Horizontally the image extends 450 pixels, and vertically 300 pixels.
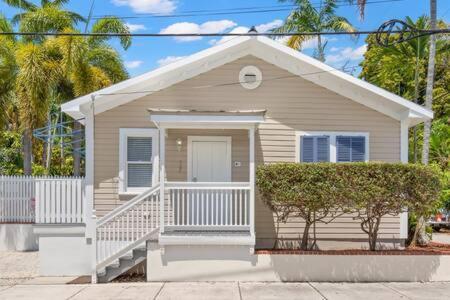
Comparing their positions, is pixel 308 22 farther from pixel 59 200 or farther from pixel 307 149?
pixel 59 200

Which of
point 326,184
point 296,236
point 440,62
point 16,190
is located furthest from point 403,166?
point 440,62

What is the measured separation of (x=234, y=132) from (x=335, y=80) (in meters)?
2.85

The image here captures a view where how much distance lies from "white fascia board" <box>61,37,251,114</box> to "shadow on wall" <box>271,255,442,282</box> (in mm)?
4940

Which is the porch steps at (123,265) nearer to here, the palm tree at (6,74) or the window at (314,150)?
the window at (314,150)

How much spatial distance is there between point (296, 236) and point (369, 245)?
174cm

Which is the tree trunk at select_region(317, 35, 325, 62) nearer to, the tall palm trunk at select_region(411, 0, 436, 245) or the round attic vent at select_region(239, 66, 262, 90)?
the tall palm trunk at select_region(411, 0, 436, 245)

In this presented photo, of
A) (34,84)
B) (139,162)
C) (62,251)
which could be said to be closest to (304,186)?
(139,162)

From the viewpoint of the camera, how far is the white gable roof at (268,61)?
10.5m

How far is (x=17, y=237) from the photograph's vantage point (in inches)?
553

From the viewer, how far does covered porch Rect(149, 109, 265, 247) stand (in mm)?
9500

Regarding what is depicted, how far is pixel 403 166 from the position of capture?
9.09 metres

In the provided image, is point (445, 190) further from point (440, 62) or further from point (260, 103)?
point (440, 62)

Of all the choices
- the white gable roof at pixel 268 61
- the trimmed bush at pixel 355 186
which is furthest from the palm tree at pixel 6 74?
the trimmed bush at pixel 355 186

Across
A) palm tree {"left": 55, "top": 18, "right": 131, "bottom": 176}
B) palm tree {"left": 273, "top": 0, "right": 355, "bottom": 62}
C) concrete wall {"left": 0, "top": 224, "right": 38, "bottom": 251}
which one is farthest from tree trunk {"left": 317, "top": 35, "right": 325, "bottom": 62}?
concrete wall {"left": 0, "top": 224, "right": 38, "bottom": 251}
